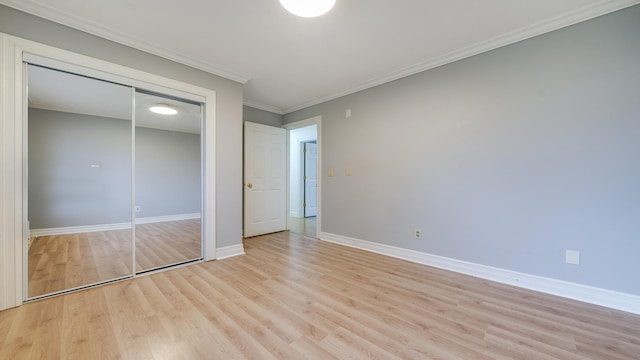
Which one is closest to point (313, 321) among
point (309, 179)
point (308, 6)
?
point (308, 6)

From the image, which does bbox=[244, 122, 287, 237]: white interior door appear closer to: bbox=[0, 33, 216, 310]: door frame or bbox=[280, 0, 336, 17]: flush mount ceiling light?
bbox=[0, 33, 216, 310]: door frame

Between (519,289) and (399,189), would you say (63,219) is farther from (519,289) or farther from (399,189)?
(519,289)

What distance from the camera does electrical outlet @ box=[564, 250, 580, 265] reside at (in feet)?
6.82

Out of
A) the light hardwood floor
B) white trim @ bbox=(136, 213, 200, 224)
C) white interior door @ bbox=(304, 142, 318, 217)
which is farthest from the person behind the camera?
white interior door @ bbox=(304, 142, 318, 217)

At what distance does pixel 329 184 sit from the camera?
414cm

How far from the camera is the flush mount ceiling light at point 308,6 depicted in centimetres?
166

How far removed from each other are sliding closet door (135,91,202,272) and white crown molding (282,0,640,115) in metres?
2.73

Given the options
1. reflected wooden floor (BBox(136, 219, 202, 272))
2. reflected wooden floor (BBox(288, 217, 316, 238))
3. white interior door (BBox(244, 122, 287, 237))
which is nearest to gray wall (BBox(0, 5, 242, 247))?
reflected wooden floor (BBox(136, 219, 202, 272))

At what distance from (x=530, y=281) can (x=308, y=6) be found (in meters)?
3.21

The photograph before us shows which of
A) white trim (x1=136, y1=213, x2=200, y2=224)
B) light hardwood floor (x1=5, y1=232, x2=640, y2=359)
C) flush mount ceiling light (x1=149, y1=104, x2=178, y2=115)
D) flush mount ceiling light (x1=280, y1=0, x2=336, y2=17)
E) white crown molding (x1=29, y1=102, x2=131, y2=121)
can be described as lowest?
light hardwood floor (x1=5, y1=232, x2=640, y2=359)

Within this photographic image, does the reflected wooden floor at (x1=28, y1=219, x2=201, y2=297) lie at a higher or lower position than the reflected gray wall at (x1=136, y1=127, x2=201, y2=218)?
lower

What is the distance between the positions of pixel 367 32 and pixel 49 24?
2.92 metres

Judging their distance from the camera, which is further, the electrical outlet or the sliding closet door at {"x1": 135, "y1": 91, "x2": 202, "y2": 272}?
the sliding closet door at {"x1": 135, "y1": 91, "x2": 202, "y2": 272}

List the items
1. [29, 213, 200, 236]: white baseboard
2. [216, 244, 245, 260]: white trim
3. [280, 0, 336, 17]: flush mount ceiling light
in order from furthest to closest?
[216, 244, 245, 260]: white trim → [29, 213, 200, 236]: white baseboard → [280, 0, 336, 17]: flush mount ceiling light
